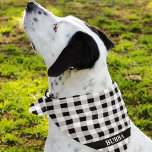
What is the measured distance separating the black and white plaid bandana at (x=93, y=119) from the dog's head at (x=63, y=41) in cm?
32

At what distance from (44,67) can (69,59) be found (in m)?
3.33

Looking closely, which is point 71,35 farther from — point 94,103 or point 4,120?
point 4,120

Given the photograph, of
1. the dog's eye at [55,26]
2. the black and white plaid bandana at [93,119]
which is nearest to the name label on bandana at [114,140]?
the black and white plaid bandana at [93,119]

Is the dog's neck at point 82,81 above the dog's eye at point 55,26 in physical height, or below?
below

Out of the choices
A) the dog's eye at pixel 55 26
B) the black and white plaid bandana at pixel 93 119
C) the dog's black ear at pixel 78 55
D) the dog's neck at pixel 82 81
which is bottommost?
the black and white plaid bandana at pixel 93 119

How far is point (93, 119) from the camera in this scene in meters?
2.98

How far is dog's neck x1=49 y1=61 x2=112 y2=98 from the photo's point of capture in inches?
112

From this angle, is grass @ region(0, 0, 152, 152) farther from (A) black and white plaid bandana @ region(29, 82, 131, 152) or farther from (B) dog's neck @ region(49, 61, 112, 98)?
(B) dog's neck @ region(49, 61, 112, 98)

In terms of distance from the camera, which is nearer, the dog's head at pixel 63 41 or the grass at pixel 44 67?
the dog's head at pixel 63 41

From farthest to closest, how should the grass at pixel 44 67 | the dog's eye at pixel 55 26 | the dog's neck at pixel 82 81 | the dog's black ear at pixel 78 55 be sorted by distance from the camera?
the grass at pixel 44 67 → the dog's eye at pixel 55 26 → the dog's neck at pixel 82 81 → the dog's black ear at pixel 78 55

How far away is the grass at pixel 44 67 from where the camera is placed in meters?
4.48

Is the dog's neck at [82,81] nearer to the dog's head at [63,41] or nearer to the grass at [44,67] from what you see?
the dog's head at [63,41]

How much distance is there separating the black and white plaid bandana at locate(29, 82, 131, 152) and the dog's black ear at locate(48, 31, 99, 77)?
0.34 m

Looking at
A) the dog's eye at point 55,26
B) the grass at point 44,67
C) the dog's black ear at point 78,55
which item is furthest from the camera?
the grass at point 44,67
